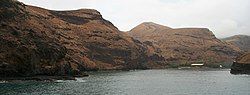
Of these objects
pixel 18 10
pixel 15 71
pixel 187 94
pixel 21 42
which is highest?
pixel 18 10

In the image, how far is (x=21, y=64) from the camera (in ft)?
447

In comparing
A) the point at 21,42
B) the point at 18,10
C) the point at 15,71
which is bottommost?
the point at 15,71

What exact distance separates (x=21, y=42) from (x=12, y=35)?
627 cm

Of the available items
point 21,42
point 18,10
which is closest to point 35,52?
point 21,42

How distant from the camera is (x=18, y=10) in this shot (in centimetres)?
17625

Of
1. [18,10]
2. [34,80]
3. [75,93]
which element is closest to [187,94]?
[75,93]

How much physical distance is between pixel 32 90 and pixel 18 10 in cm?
7832

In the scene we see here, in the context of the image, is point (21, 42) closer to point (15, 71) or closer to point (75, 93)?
point (15, 71)

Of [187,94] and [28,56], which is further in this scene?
[28,56]

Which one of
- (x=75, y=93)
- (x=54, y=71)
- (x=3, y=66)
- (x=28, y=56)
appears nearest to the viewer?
(x=75, y=93)

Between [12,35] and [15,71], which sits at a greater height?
[12,35]

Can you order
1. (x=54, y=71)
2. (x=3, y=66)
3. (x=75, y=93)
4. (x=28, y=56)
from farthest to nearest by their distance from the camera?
(x=54, y=71) → (x=28, y=56) → (x=3, y=66) → (x=75, y=93)

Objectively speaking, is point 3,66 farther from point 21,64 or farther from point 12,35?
point 12,35

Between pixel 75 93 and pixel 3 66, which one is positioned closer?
pixel 75 93
